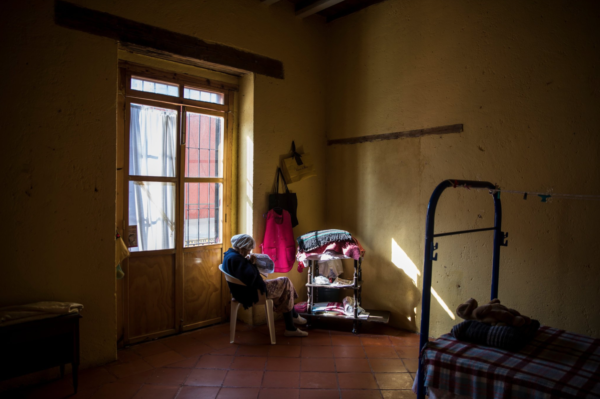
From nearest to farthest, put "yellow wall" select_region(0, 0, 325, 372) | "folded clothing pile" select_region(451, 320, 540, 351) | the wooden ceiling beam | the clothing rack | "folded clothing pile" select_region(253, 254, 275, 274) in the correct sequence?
"folded clothing pile" select_region(451, 320, 540, 351), "yellow wall" select_region(0, 0, 325, 372), "folded clothing pile" select_region(253, 254, 275, 274), the clothing rack, the wooden ceiling beam

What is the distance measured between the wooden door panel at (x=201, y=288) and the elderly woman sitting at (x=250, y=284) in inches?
23.6

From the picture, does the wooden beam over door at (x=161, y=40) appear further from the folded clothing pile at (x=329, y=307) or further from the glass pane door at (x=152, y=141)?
the folded clothing pile at (x=329, y=307)

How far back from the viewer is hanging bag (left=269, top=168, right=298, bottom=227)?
14.7 ft

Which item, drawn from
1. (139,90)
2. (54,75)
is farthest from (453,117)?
(54,75)

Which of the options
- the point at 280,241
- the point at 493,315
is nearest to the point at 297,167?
the point at 280,241

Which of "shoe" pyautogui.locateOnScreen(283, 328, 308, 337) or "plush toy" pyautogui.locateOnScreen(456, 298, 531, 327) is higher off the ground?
"plush toy" pyautogui.locateOnScreen(456, 298, 531, 327)

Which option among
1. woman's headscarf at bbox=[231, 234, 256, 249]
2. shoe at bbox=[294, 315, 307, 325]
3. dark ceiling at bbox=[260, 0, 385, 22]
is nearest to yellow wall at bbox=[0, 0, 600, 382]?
dark ceiling at bbox=[260, 0, 385, 22]

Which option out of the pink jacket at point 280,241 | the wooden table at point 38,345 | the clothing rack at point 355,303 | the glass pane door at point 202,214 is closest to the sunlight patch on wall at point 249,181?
the pink jacket at point 280,241

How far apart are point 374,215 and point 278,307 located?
4.96 feet

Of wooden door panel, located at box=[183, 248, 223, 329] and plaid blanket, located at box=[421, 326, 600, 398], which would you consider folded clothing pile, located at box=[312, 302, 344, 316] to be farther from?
plaid blanket, located at box=[421, 326, 600, 398]

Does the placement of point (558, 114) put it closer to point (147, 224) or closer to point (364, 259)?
point (364, 259)

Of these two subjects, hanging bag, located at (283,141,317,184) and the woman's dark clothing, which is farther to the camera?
hanging bag, located at (283,141,317,184)

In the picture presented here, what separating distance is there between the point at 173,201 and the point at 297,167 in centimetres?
145

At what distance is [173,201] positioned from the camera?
13.5ft
